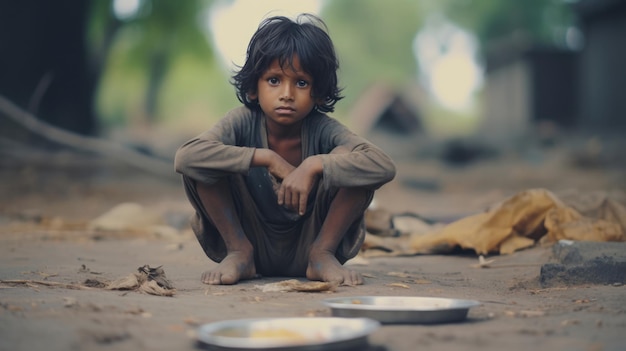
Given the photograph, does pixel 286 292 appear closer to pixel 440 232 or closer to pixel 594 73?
pixel 440 232

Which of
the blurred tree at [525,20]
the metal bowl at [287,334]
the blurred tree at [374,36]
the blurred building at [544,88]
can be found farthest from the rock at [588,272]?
the blurred tree at [374,36]

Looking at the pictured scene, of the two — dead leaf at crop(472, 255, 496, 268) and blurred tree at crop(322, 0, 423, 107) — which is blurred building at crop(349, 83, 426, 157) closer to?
dead leaf at crop(472, 255, 496, 268)

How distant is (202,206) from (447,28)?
48.0 meters

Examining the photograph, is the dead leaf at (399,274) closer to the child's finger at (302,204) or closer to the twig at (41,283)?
the child's finger at (302,204)

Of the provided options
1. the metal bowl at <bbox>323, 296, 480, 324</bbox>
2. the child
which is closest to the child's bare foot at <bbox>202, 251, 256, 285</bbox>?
the child

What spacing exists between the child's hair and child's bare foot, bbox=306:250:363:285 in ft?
2.25

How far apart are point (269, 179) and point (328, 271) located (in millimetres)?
489

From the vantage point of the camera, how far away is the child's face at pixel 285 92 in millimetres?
3562

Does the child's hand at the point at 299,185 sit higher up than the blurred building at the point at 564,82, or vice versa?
the blurred building at the point at 564,82

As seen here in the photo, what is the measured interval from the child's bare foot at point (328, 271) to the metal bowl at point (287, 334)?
1.20m

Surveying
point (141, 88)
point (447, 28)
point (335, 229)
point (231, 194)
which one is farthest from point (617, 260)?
point (447, 28)

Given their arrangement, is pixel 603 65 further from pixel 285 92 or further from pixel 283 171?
pixel 283 171

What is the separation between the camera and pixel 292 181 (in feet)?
11.0

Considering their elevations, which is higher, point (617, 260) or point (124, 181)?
point (124, 181)
